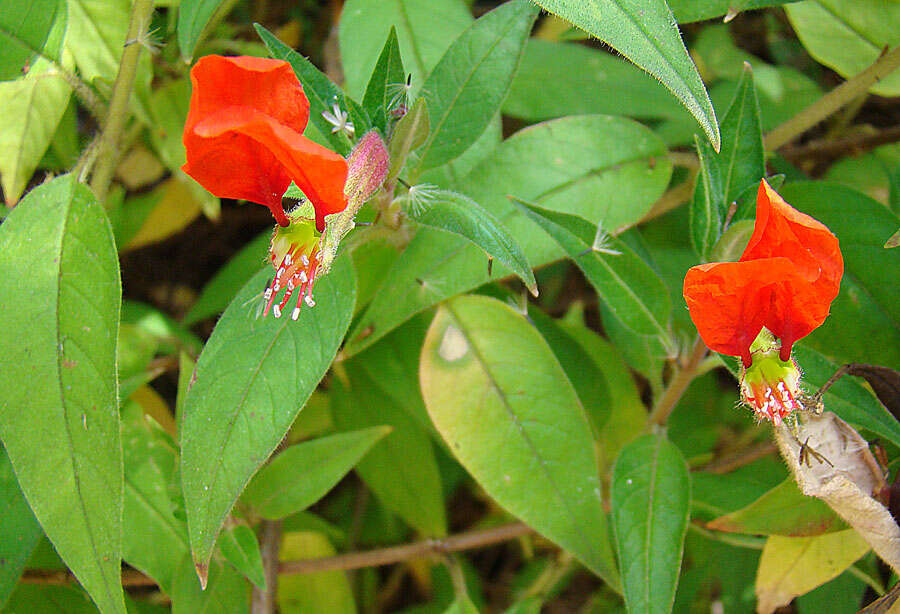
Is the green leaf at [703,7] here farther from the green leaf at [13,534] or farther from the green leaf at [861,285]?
the green leaf at [13,534]

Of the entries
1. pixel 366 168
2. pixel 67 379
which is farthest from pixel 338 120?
pixel 67 379

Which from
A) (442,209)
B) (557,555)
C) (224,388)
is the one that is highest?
(442,209)

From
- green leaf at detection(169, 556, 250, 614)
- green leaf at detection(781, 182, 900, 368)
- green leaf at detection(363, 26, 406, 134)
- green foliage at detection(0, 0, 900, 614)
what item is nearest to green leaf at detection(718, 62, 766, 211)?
green foliage at detection(0, 0, 900, 614)

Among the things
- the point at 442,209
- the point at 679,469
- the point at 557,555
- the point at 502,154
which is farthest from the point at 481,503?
the point at 442,209

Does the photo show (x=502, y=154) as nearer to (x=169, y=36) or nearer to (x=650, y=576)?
(x=650, y=576)

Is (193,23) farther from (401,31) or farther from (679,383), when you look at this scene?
(679,383)

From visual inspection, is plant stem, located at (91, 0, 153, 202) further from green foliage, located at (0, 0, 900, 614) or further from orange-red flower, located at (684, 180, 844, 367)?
orange-red flower, located at (684, 180, 844, 367)

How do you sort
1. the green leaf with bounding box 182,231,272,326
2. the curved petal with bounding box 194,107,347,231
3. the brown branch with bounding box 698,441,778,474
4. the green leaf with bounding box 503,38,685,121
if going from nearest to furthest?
1. the curved petal with bounding box 194,107,347,231
2. the brown branch with bounding box 698,441,778,474
3. the green leaf with bounding box 503,38,685,121
4. the green leaf with bounding box 182,231,272,326
